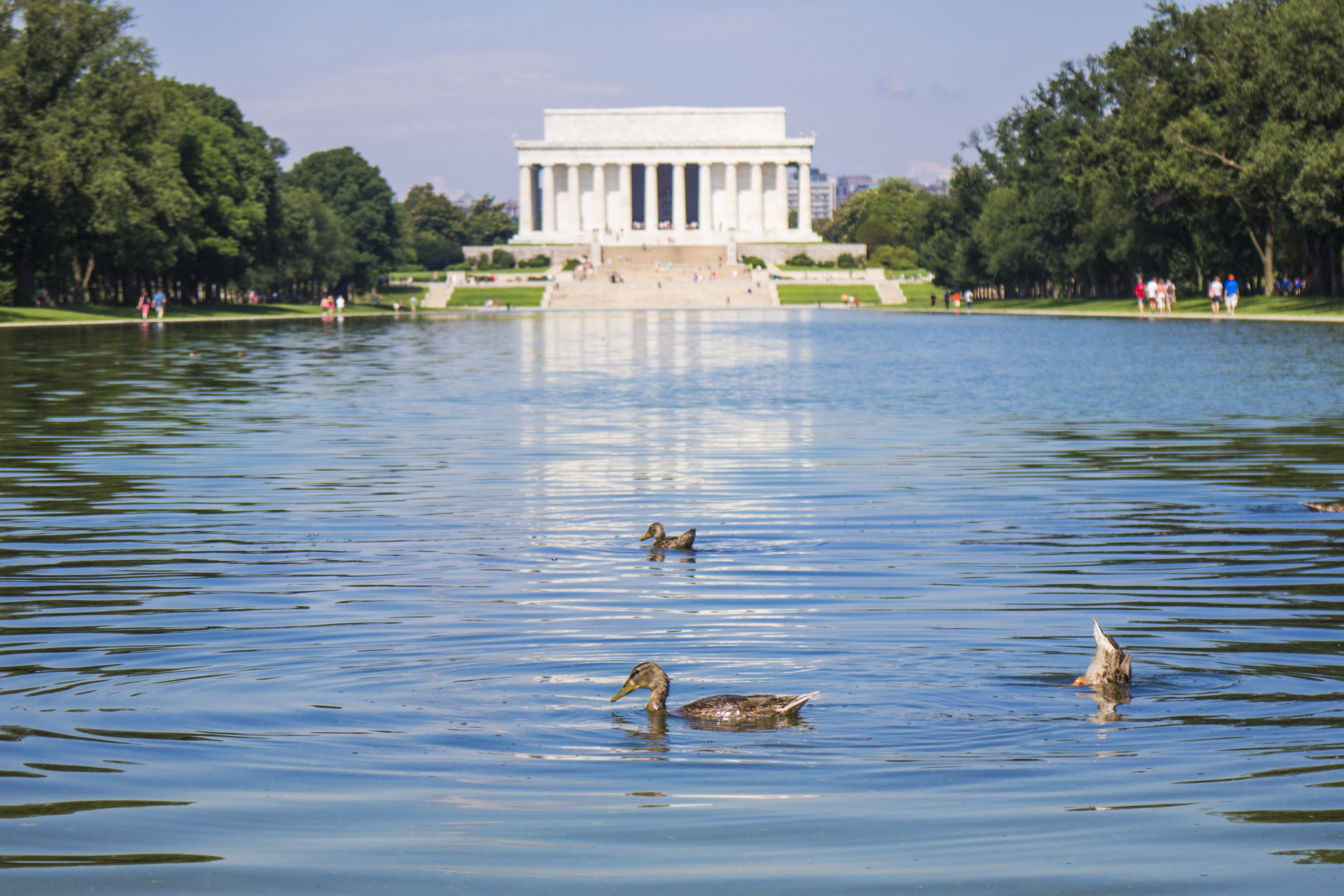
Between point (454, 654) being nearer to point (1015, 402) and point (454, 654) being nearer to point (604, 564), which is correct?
point (604, 564)

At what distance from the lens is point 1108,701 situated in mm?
9773

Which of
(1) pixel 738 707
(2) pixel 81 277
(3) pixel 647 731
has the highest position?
(2) pixel 81 277

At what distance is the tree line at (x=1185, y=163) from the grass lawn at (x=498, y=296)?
3920 centimetres

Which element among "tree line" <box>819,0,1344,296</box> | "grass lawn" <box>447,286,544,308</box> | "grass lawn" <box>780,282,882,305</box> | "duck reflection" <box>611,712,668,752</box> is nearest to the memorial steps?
"grass lawn" <box>780,282,882,305</box>

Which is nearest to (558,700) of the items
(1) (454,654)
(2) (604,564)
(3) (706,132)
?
(1) (454,654)

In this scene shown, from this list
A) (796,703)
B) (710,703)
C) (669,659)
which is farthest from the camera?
(669,659)

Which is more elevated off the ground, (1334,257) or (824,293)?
(824,293)

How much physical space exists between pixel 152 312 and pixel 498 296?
46.0 m

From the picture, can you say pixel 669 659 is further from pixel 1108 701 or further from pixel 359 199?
pixel 359 199

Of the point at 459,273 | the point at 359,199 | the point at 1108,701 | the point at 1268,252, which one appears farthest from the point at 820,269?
the point at 1108,701

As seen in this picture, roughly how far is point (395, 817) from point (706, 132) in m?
195

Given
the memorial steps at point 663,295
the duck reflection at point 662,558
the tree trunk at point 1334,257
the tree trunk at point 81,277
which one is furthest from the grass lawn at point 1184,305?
the duck reflection at point 662,558

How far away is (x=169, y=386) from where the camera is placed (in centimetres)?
4025

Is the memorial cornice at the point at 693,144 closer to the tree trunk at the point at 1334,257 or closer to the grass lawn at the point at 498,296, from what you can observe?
the grass lawn at the point at 498,296
